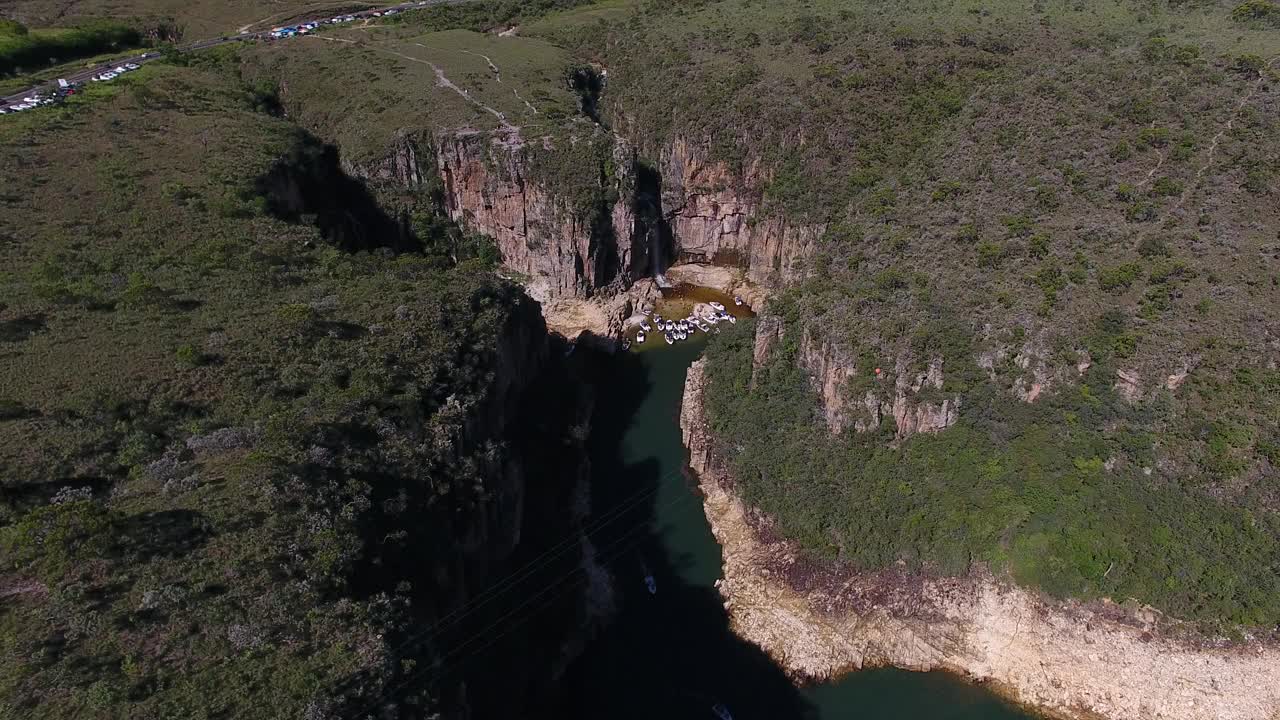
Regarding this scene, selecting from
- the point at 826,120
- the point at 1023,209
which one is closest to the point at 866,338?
the point at 1023,209

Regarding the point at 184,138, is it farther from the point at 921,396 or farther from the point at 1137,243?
the point at 1137,243

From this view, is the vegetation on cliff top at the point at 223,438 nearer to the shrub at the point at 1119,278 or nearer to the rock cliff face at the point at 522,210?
the rock cliff face at the point at 522,210

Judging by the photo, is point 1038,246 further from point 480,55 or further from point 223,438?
point 480,55

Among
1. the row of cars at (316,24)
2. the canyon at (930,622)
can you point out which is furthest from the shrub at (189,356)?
the row of cars at (316,24)

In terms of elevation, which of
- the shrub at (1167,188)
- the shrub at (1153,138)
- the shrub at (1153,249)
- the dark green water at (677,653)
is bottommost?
the dark green water at (677,653)

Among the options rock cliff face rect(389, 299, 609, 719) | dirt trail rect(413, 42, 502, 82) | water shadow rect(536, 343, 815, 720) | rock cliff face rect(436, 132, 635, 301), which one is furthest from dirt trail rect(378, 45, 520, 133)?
water shadow rect(536, 343, 815, 720)
